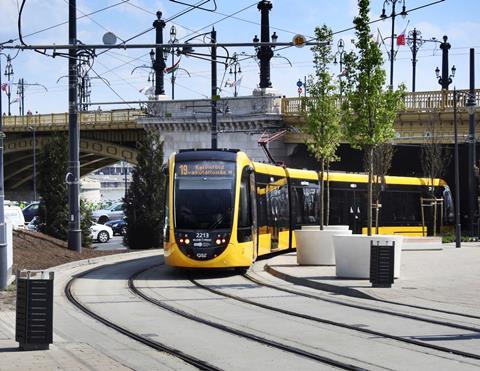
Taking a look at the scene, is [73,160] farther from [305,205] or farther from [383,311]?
[383,311]

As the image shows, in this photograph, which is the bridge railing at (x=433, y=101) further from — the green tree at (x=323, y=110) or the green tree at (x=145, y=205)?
the green tree at (x=323, y=110)

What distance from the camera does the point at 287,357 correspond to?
1099cm

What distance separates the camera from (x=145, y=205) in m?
37.8

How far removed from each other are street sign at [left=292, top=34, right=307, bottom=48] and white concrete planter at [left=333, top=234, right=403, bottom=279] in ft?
16.6

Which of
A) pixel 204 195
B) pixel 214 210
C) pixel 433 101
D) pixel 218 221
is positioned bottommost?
pixel 218 221

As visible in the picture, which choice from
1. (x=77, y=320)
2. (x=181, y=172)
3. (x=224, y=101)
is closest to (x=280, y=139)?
(x=224, y=101)

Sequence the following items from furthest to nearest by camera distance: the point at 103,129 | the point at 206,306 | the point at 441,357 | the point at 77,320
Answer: the point at 103,129, the point at 206,306, the point at 77,320, the point at 441,357

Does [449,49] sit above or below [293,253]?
above

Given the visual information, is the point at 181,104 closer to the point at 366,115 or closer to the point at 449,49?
the point at 449,49

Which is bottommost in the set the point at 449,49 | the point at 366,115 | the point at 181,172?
the point at 181,172

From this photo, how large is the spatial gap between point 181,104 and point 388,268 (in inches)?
1677

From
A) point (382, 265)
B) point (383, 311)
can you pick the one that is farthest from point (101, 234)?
point (383, 311)

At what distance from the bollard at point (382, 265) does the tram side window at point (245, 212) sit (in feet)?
15.3

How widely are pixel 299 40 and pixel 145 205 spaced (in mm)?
16598
